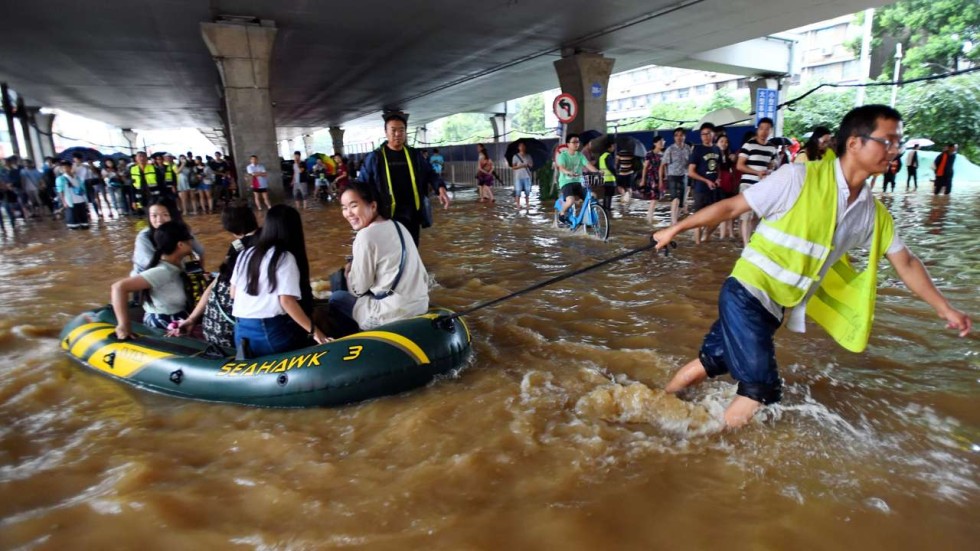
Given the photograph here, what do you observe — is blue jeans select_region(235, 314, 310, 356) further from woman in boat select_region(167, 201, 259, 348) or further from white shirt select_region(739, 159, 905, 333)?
white shirt select_region(739, 159, 905, 333)

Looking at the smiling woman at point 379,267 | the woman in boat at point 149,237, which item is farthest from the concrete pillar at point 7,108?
the smiling woman at point 379,267

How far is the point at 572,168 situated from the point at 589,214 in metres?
0.83

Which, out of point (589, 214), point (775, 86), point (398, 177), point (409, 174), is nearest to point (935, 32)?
point (775, 86)

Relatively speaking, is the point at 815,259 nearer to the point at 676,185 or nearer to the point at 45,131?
the point at 676,185

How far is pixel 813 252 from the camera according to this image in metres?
2.34

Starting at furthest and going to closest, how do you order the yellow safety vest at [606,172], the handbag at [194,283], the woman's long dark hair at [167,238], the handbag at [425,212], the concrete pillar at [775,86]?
1. the concrete pillar at [775,86]
2. the yellow safety vest at [606,172]
3. the handbag at [425,212]
4. the handbag at [194,283]
5. the woman's long dark hair at [167,238]

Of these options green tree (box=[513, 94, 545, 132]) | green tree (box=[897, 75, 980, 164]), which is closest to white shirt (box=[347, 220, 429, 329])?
green tree (box=[897, 75, 980, 164])

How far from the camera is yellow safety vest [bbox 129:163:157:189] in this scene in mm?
13039

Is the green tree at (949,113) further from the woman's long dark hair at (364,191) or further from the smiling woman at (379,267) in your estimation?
the woman's long dark hair at (364,191)

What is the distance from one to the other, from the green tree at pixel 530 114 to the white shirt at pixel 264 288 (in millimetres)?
59975

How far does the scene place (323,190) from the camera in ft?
61.0

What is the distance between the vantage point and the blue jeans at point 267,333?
3.33 m

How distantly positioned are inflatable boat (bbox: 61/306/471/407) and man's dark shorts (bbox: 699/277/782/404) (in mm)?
1701

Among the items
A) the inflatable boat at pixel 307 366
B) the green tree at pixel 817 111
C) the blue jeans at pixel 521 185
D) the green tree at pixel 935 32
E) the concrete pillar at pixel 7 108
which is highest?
the green tree at pixel 935 32
